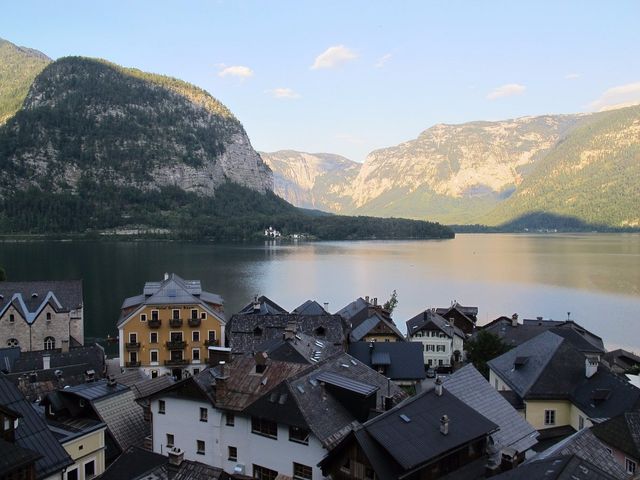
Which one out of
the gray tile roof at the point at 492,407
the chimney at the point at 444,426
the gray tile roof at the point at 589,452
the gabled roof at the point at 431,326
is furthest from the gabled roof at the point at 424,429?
the gabled roof at the point at 431,326

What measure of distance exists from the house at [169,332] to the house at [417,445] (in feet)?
96.6

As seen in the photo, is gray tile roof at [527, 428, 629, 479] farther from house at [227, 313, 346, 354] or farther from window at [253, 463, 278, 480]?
house at [227, 313, 346, 354]

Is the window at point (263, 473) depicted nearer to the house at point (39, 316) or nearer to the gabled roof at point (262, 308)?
the gabled roof at point (262, 308)

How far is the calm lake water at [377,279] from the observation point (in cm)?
9112

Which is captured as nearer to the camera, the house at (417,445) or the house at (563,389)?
the house at (417,445)

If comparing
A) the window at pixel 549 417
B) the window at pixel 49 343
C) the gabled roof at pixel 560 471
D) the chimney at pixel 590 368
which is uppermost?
the gabled roof at pixel 560 471

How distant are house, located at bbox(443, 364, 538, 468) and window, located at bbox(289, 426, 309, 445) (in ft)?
19.2

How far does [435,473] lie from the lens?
1902 cm

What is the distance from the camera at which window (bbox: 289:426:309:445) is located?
22648 mm

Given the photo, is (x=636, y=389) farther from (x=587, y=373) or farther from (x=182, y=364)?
(x=182, y=364)

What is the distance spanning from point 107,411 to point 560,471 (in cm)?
2057

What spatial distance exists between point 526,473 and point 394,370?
27.1 m

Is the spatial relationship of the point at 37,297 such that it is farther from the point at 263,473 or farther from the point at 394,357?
the point at 263,473

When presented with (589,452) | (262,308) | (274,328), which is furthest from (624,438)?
(262,308)
